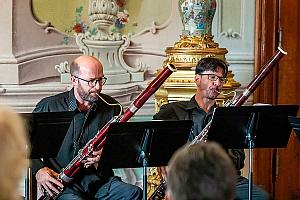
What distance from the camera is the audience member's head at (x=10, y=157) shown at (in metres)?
1.34

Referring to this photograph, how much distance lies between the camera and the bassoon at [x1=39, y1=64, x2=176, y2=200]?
3449 millimetres

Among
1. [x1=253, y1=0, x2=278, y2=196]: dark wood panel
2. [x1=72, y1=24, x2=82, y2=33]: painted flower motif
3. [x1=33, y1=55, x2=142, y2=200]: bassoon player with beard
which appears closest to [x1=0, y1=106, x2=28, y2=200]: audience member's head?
[x1=33, y1=55, x2=142, y2=200]: bassoon player with beard

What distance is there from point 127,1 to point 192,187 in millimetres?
3734

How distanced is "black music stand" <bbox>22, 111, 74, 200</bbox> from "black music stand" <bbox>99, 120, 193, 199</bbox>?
23 cm

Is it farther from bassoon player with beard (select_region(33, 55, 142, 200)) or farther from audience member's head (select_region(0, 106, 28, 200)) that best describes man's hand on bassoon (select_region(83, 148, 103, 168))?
audience member's head (select_region(0, 106, 28, 200))

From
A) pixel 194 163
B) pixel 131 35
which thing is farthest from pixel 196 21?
pixel 194 163

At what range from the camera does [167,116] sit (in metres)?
3.93

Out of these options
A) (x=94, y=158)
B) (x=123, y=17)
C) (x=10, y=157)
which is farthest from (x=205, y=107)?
(x=10, y=157)

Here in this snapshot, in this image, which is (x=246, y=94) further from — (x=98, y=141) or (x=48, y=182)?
(x=48, y=182)

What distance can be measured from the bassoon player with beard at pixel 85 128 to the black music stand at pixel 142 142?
367 millimetres

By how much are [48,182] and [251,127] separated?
1.09 metres

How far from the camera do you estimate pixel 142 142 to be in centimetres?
322

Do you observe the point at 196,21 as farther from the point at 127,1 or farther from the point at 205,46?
the point at 127,1

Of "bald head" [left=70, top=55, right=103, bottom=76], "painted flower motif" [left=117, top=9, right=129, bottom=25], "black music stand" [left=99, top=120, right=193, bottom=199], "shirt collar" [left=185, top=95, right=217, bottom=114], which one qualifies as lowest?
"black music stand" [left=99, top=120, right=193, bottom=199]
